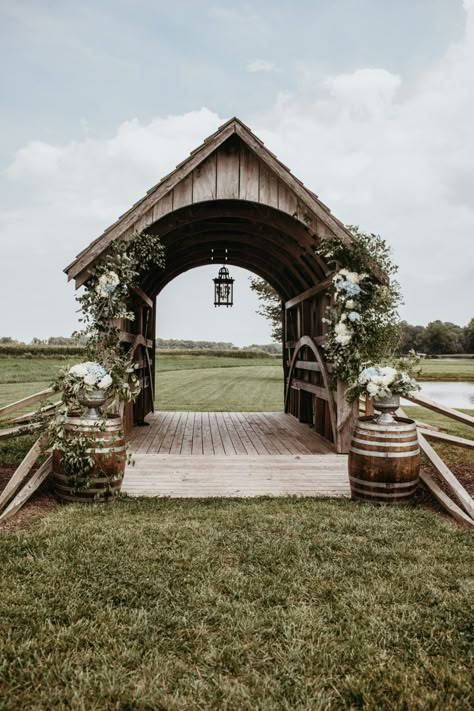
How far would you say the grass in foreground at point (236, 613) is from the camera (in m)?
2.29

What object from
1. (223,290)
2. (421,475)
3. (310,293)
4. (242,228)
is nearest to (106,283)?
(242,228)

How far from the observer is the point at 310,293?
8656 millimetres

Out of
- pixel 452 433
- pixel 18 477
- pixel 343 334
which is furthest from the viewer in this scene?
pixel 452 433

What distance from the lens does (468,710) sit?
218 centimetres

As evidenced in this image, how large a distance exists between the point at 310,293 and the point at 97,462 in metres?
5.04

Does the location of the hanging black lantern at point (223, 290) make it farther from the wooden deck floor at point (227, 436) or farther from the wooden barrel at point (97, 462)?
the wooden barrel at point (97, 462)

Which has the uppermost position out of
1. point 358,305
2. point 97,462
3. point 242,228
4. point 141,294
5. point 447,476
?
point 242,228

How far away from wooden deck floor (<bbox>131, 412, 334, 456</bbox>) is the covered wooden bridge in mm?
55

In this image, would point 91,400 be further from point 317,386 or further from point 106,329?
point 317,386

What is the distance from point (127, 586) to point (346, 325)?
4.27 meters

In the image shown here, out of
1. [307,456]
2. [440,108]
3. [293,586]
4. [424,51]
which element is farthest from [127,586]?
[440,108]

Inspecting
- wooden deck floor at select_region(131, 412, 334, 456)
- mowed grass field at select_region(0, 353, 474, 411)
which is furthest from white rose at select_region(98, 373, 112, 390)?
wooden deck floor at select_region(131, 412, 334, 456)

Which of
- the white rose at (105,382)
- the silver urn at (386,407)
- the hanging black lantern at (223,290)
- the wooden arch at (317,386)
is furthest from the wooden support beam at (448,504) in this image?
the hanging black lantern at (223,290)

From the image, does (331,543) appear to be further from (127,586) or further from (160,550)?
(127,586)
